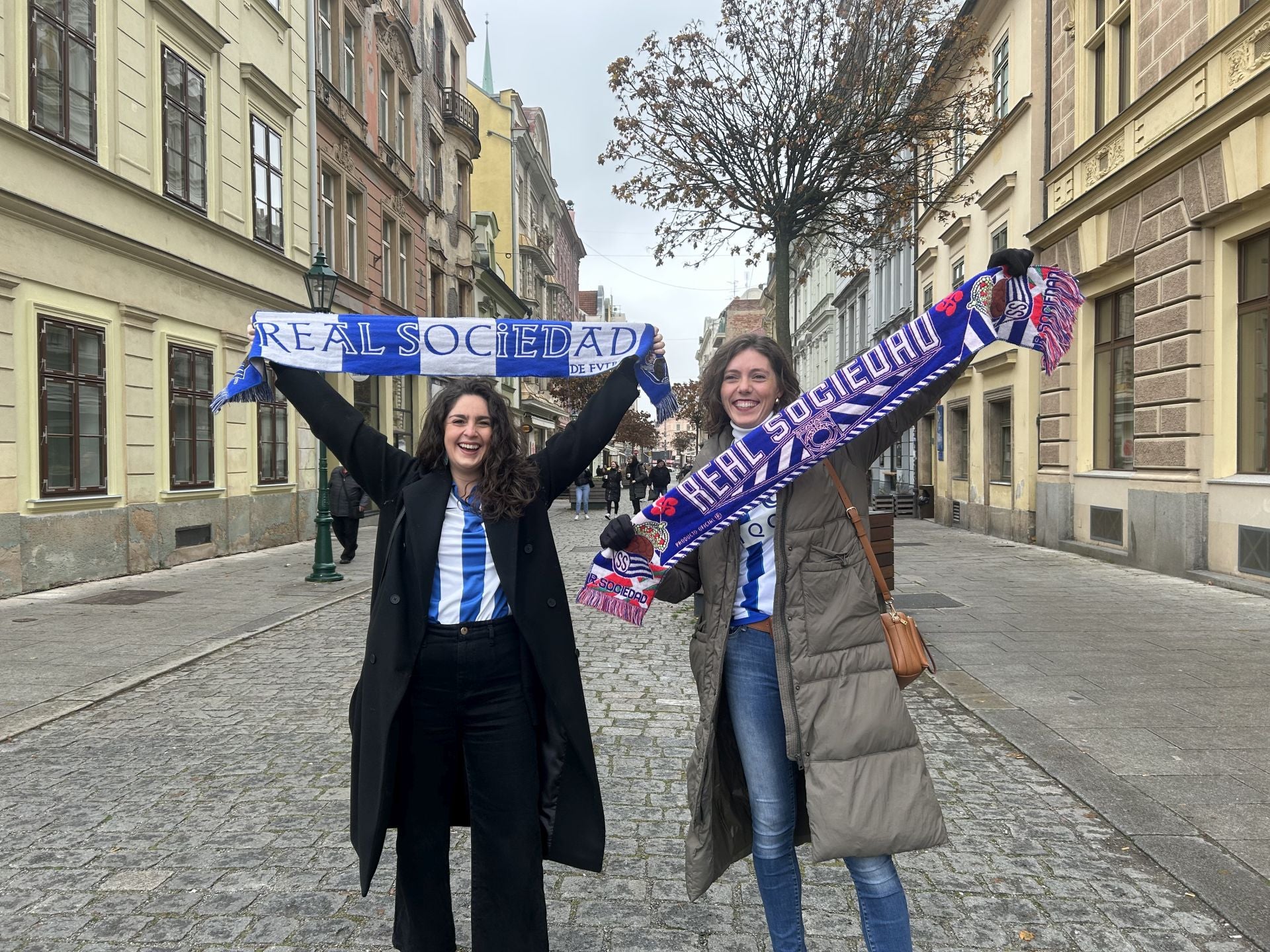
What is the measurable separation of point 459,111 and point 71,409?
21.5 metres

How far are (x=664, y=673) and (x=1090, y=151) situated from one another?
A: 11.3 m

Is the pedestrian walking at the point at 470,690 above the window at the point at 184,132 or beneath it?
beneath

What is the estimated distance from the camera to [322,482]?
39.3 feet

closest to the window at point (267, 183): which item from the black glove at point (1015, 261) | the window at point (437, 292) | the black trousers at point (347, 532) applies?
the black trousers at point (347, 532)

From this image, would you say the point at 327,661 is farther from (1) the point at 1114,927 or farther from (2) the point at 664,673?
(1) the point at 1114,927

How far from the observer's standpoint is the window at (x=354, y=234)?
2078 cm

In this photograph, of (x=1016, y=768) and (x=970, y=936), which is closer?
(x=970, y=936)

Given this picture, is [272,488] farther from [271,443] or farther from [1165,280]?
[1165,280]

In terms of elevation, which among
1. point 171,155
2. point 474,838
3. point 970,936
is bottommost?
point 970,936

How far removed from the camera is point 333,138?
1948 cm

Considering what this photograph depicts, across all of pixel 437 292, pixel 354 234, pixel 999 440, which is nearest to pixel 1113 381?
pixel 999 440

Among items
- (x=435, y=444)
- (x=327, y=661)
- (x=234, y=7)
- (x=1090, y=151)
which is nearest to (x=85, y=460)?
(x=327, y=661)

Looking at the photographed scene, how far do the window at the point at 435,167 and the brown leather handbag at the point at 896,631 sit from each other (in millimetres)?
27400

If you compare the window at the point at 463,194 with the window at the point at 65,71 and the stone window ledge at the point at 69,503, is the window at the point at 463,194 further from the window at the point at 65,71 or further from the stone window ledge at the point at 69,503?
the stone window ledge at the point at 69,503
